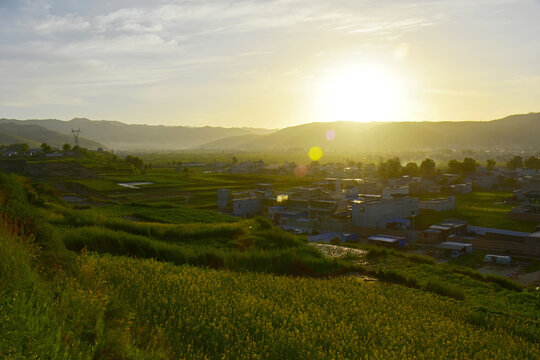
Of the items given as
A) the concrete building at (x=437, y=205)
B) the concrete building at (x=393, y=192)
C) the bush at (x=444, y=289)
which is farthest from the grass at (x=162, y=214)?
the concrete building at (x=393, y=192)

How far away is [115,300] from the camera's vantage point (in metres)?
6.00

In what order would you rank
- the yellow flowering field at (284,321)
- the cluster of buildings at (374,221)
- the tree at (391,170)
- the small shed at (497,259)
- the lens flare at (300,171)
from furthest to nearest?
the lens flare at (300,171) < the tree at (391,170) < the cluster of buildings at (374,221) < the small shed at (497,259) < the yellow flowering field at (284,321)

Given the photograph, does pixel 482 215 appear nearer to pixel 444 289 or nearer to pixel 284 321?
pixel 444 289

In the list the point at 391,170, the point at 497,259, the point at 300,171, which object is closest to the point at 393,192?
Answer: the point at 497,259

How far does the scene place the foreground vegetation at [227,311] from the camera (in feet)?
15.0

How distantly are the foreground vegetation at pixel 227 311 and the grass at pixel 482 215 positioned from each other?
27503 millimetres

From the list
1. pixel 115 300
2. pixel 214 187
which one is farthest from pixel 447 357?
pixel 214 187

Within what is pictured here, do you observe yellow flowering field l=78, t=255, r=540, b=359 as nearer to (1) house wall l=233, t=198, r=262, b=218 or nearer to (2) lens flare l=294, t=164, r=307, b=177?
(1) house wall l=233, t=198, r=262, b=218

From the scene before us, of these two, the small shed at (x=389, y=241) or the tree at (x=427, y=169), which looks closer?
the small shed at (x=389, y=241)

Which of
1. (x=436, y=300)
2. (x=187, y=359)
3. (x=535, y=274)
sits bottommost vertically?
(x=535, y=274)

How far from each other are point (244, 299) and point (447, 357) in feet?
10.5

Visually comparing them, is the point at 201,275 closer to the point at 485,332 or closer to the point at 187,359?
the point at 187,359

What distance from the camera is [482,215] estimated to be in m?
40.4

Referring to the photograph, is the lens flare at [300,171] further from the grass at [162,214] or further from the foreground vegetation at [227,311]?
the foreground vegetation at [227,311]
